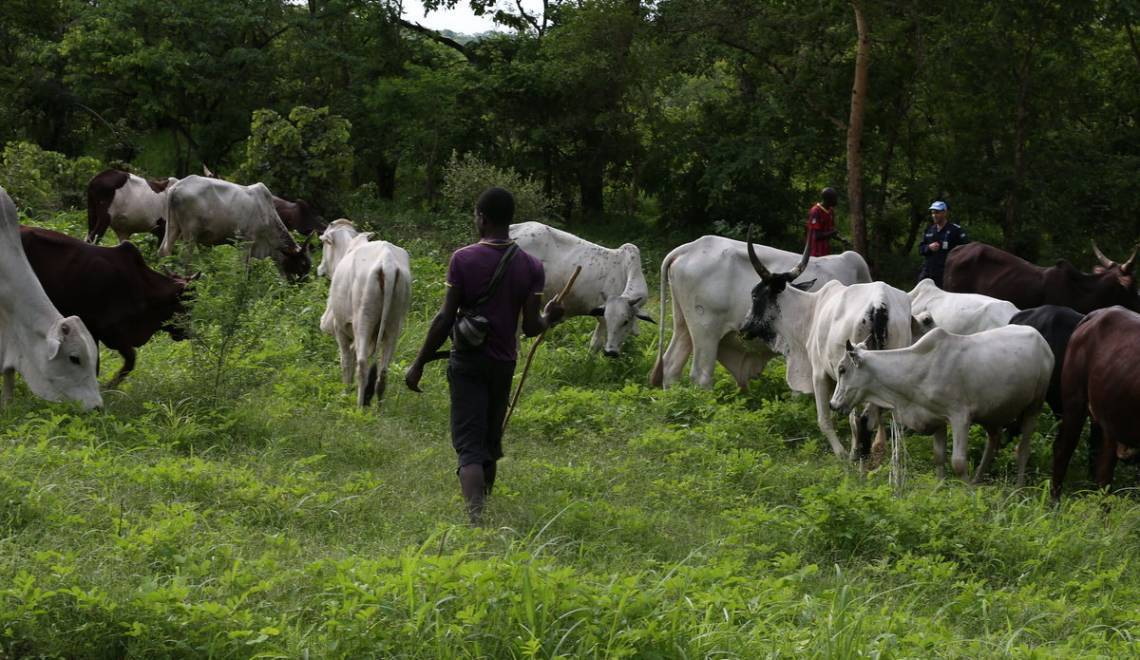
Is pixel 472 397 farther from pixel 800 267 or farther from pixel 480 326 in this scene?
pixel 800 267

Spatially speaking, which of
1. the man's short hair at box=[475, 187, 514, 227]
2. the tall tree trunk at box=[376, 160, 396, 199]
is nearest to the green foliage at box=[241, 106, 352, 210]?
the tall tree trunk at box=[376, 160, 396, 199]

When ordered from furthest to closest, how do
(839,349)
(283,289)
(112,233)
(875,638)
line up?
(112,233) < (283,289) < (839,349) < (875,638)

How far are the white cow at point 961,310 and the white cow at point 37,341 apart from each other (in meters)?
5.83

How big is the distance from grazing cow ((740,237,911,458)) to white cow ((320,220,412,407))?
2.82 meters

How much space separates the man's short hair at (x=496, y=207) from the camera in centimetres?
642

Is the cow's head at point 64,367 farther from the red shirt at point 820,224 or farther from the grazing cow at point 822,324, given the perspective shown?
the red shirt at point 820,224

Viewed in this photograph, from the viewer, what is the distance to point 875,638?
4.93m

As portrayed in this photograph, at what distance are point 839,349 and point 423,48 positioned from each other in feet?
61.1

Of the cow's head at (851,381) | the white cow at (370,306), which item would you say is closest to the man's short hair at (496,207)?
the white cow at (370,306)

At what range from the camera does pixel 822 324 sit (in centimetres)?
960

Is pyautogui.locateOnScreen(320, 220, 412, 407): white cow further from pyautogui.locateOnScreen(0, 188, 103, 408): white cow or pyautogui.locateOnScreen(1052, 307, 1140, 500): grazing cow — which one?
pyautogui.locateOnScreen(1052, 307, 1140, 500): grazing cow

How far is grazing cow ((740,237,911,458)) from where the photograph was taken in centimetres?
911

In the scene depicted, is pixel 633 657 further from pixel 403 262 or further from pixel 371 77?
pixel 371 77

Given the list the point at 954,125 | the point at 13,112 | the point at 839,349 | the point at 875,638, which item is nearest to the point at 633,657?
the point at 875,638
